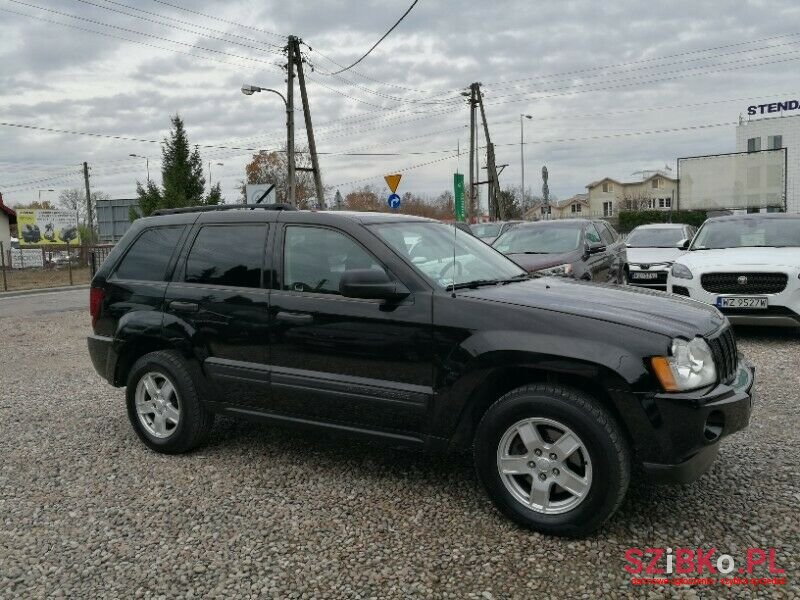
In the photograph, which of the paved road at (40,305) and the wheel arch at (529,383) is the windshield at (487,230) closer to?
the paved road at (40,305)

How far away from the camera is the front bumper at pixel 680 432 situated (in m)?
2.99

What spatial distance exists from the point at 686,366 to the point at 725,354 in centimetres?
46

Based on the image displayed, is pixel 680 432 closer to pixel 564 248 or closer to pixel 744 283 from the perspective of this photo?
pixel 744 283

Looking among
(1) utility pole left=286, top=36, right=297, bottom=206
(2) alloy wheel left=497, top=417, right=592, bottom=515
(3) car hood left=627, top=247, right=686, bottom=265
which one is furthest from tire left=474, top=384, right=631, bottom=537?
(1) utility pole left=286, top=36, right=297, bottom=206

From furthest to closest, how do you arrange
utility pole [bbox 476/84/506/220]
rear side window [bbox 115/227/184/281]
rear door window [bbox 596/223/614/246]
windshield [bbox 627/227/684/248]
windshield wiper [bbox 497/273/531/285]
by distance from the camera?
utility pole [bbox 476/84/506/220] < windshield [bbox 627/227/684/248] < rear door window [bbox 596/223/614/246] < rear side window [bbox 115/227/184/281] < windshield wiper [bbox 497/273/531/285]

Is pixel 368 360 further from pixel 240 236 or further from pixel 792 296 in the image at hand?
pixel 792 296

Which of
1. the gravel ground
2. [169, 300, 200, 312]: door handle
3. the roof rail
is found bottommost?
the gravel ground

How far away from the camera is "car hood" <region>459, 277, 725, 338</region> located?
3223 millimetres

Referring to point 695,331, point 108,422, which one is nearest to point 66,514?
point 108,422

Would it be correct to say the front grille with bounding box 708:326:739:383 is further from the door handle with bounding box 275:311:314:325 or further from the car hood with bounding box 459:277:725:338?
the door handle with bounding box 275:311:314:325

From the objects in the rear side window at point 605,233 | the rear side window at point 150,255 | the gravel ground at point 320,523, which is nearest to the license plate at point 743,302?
the gravel ground at point 320,523

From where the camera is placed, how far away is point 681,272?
8.40 m

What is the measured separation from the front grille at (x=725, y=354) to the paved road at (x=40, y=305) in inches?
556

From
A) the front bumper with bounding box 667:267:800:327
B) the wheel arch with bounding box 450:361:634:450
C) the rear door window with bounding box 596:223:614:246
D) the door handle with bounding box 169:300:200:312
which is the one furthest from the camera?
the rear door window with bounding box 596:223:614:246
